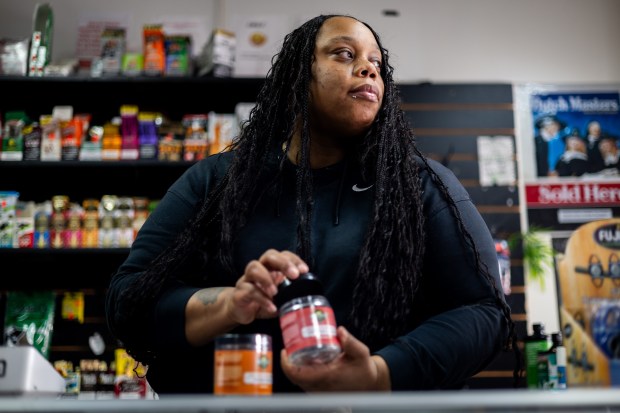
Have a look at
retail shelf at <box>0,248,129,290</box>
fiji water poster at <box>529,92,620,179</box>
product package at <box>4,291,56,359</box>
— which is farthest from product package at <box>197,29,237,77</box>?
fiji water poster at <box>529,92,620,179</box>

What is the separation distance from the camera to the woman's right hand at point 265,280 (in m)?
1.28

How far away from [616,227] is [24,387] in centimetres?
384

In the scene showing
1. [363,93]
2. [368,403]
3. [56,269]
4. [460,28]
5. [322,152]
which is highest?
[460,28]

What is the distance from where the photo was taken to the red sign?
441 centimetres

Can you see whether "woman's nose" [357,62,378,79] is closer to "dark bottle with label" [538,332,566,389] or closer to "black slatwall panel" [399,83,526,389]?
"dark bottle with label" [538,332,566,389]

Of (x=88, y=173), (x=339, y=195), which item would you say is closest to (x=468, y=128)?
(x=88, y=173)

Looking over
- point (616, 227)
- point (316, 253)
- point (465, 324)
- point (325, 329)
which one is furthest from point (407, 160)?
point (616, 227)

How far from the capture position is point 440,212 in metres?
1.59

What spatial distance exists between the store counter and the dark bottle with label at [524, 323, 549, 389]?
112 inches

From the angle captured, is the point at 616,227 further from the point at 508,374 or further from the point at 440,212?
the point at 440,212

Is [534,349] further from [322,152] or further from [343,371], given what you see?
[343,371]

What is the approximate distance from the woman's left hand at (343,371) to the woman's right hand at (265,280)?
3.6 inches

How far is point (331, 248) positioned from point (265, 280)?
1.01 feet

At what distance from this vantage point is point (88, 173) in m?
4.09
